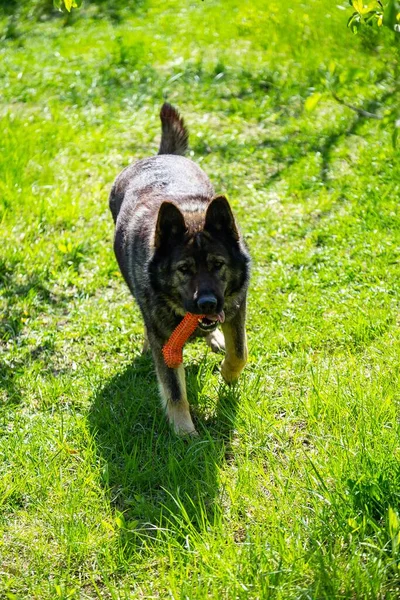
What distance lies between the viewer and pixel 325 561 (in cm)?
320

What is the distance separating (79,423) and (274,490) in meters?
1.30

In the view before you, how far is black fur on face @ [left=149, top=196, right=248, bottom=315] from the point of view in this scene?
4242 millimetres

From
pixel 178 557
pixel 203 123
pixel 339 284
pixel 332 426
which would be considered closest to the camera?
pixel 178 557

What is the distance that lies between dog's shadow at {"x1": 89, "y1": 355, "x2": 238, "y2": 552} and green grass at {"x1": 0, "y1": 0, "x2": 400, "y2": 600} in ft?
0.04

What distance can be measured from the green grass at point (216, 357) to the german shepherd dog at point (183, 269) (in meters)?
0.26

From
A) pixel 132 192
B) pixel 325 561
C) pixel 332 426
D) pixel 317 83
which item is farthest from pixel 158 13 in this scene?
pixel 325 561

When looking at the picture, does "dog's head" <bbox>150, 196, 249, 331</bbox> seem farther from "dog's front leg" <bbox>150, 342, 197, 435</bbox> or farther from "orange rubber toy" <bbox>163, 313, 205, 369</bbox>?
"dog's front leg" <bbox>150, 342, 197, 435</bbox>

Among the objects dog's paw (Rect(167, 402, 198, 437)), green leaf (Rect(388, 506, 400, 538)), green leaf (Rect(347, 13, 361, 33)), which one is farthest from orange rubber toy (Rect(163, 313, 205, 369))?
green leaf (Rect(347, 13, 361, 33))

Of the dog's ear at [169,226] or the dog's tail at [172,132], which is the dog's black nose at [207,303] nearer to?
the dog's ear at [169,226]

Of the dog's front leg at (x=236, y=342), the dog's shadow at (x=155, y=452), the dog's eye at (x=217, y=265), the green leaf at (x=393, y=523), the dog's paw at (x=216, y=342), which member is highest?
the dog's eye at (x=217, y=265)

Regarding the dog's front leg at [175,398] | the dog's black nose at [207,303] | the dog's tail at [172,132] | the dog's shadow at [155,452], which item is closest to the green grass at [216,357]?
the dog's shadow at [155,452]

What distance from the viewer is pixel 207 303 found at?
4117 mm

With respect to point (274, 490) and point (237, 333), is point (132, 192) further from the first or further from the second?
point (274, 490)

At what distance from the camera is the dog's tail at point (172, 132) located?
5754 millimetres
